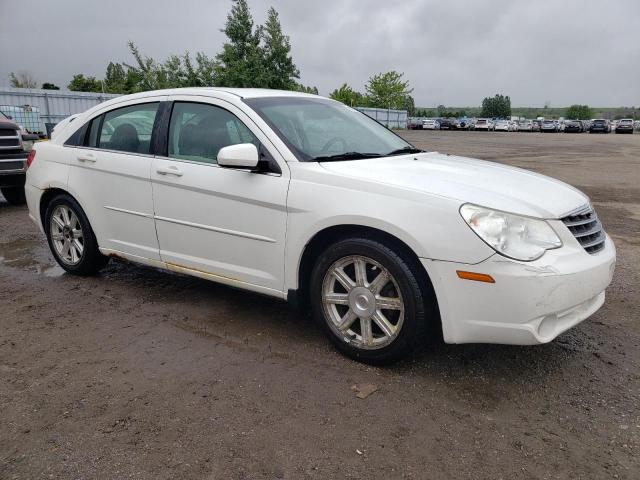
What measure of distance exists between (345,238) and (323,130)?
1.07 meters

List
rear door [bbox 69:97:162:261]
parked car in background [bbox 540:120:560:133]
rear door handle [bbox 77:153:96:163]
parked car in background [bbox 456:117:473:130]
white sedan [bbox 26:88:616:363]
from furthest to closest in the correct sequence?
parked car in background [bbox 456:117:473:130]
parked car in background [bbox 540:120:560:133]
rear door handle [bbox 77:153:96:163]
rear door [bbox 69:97:162:261]
white sedan [bbox 26:88:616:363]

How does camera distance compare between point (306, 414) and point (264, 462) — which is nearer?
point (264, 462)

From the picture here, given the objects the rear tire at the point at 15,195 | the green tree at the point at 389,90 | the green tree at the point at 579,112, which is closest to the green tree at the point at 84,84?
the green tree at the point at 389,90

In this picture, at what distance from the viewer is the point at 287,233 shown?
3.53 m

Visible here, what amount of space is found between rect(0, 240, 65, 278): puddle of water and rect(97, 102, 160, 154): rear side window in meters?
1.47

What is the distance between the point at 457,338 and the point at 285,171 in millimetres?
1487

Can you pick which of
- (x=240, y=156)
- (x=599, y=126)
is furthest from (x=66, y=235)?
(x=599, y=126)

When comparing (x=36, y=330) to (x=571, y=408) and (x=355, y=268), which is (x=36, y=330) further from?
(x=571, y=408)

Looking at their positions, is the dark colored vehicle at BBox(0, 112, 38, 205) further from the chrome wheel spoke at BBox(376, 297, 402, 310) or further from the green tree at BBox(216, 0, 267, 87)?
the green tree at BBox(216, 0, 267, 87)

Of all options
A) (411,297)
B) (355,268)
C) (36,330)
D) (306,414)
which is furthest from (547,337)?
(36,330)

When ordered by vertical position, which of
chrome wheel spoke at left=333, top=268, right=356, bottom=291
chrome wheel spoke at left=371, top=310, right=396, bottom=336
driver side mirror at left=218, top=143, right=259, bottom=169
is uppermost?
driver side mirror at left=218, top=143, right=259, bottom=169

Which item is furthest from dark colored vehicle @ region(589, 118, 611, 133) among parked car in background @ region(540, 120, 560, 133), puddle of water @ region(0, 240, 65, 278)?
puddle of water @ region(0, 240, 65, 278)

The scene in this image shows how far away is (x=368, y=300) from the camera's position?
3.32 m

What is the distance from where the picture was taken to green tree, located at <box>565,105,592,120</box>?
125000 millimetres
